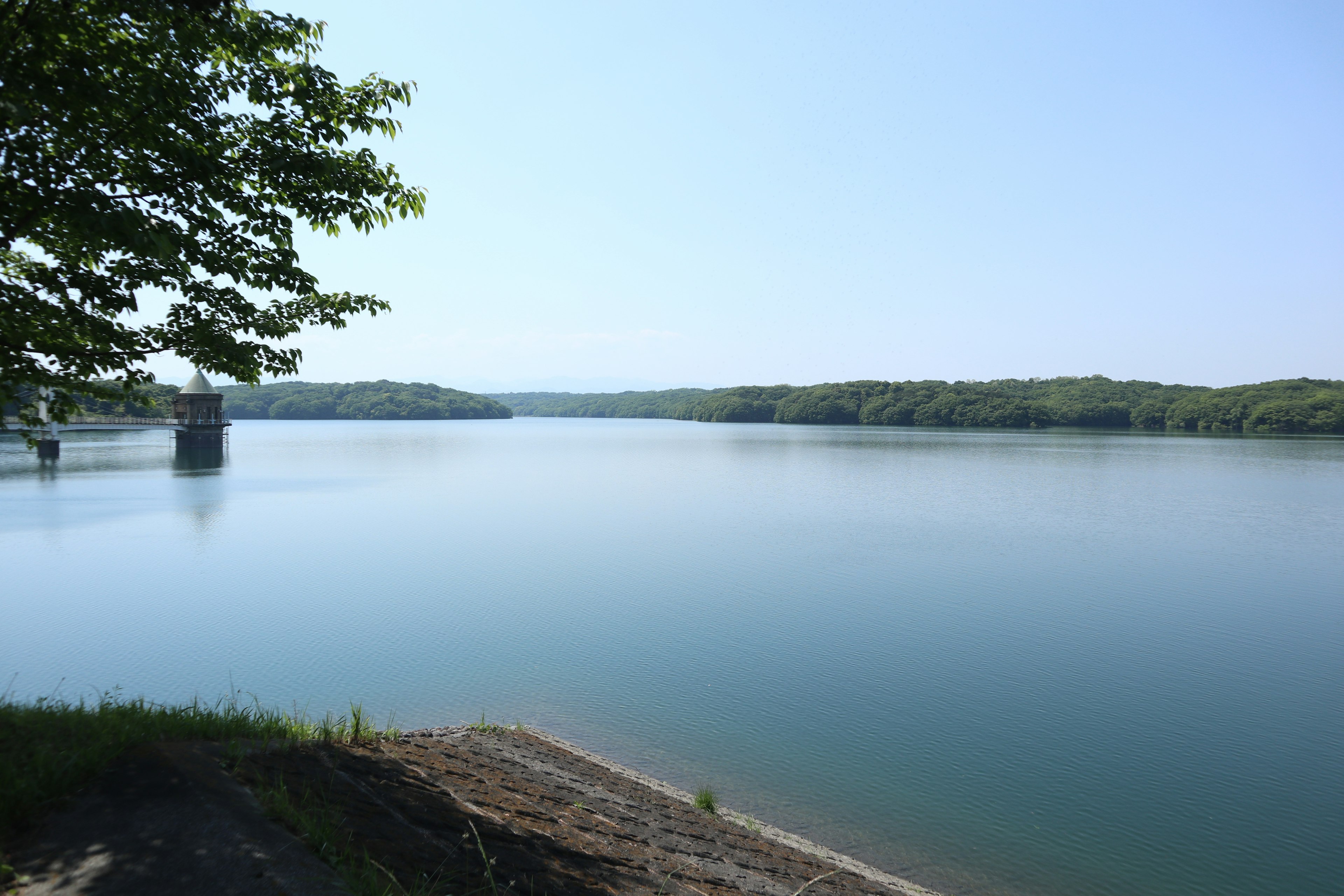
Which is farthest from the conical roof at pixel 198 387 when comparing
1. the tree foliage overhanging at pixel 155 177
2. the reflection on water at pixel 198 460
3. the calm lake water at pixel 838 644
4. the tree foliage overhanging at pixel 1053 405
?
the tree foliage overhanging at pixel 1053 405

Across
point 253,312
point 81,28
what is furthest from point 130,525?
point 81,28

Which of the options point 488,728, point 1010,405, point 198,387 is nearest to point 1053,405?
→ point 1010,405

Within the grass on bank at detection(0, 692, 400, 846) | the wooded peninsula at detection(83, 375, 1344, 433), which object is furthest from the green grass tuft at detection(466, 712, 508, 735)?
the wooded peninsula at detection(83, 375, 1344, 433)

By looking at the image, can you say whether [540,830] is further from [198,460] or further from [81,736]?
[198,460]

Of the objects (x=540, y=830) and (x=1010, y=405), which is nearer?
(x=540, y=830)

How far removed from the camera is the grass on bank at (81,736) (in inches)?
170

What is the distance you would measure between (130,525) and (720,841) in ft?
96.3

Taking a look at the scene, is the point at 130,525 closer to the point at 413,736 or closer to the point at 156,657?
the point at 156,657

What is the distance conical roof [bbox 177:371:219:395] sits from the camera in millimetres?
70188

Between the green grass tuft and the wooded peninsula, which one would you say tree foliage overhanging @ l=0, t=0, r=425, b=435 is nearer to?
the green grass tuft

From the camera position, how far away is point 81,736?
16.9 ft

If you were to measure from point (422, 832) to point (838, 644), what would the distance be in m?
10.6

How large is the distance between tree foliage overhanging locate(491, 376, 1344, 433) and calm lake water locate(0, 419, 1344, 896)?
103 meters

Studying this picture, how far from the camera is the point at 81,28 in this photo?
6379 mm
